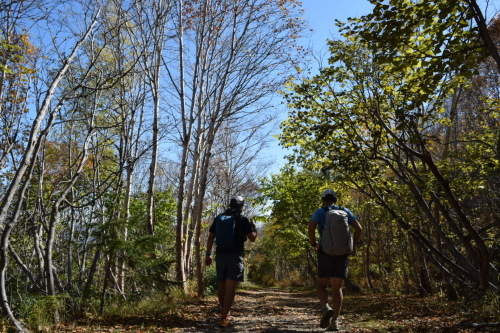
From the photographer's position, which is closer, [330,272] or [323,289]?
[330,272]

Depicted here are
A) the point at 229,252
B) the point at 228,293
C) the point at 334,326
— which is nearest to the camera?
the point at 334,326

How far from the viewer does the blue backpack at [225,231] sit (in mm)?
4984

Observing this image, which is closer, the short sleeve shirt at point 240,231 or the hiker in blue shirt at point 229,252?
the hiker in blue shirt at point 229,252

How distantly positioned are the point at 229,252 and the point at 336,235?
1.44 meters

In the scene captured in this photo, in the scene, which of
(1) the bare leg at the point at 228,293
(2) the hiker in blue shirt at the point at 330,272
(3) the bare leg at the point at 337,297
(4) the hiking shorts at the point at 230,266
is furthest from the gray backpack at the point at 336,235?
(1) the bare leg at the point at 228,293

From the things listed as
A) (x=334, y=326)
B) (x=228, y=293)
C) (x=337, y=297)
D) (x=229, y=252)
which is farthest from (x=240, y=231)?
(x=334, y=326)

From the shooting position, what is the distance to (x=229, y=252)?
500 cm

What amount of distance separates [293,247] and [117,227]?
1558cm

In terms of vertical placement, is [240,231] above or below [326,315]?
above

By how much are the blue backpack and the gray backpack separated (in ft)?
3.95

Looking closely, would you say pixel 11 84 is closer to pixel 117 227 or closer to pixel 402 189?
pixel 117 227

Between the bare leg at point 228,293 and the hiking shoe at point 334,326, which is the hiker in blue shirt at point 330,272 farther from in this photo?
the bare leg at point 228,293

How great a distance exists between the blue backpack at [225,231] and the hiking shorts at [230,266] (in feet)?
0.40

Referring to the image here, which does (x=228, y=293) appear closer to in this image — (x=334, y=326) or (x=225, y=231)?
(x=225, y=231)
